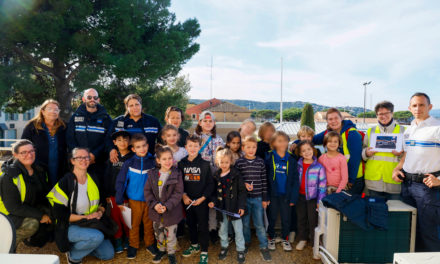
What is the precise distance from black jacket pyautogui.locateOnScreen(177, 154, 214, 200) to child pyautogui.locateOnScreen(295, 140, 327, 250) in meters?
1.23

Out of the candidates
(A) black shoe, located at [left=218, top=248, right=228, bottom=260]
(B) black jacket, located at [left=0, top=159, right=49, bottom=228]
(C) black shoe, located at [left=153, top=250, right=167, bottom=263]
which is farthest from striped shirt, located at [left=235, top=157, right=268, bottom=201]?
(B) black jacket, located at [left=0, top=159, right=49, bottom=228]

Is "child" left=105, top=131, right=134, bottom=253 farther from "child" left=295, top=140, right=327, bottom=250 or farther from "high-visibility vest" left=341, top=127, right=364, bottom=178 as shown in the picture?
"high-visibility vest" left=341, top=127, right=364, bottom=178

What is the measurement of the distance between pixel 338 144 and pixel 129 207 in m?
2.83

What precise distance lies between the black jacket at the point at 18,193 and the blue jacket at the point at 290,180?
9.35ft

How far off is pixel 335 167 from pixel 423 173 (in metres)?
0.91

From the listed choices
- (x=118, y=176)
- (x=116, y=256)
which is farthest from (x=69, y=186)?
(x=116, y=256)

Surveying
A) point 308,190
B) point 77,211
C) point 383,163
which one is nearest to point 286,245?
point 308,190

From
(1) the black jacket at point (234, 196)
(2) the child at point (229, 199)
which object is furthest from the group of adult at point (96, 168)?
(1) the black jacket at point (234, 196)

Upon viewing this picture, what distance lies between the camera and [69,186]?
3.03 m

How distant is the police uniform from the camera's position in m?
2.86

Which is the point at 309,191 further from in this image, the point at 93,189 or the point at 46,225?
the point at 46,225

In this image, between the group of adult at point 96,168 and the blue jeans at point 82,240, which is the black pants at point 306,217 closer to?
the group of adult at point 96,168

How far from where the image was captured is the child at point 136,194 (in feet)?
10.6

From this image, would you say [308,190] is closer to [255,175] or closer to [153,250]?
[255,175]
